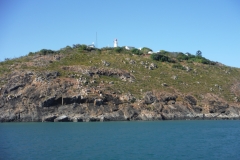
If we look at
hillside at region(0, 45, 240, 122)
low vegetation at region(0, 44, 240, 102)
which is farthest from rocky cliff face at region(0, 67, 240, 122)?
low vegetation at region(0, 44, 240, 102)

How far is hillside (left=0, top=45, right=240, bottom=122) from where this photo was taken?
80.9 m

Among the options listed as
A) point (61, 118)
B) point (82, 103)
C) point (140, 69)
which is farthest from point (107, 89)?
point (140, 69)

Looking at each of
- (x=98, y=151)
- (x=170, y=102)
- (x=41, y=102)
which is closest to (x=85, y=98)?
(x=41, y=102)

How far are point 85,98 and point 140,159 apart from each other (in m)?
50.3

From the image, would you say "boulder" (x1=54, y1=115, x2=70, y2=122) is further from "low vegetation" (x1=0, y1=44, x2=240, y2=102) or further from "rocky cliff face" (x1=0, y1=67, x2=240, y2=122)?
"low vegetation" (x1=0, y1=44, x2=240, y2=102)

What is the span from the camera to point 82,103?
8231 cm

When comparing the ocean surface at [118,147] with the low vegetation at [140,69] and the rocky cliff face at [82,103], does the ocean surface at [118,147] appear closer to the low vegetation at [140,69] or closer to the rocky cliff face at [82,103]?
the rocky cliff face at [82,103]

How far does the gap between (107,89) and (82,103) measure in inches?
370

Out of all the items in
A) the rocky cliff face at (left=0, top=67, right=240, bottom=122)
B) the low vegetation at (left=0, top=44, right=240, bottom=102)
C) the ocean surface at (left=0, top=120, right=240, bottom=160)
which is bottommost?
the ocean surface at (left=0, top=120, right=240, bottom=160)

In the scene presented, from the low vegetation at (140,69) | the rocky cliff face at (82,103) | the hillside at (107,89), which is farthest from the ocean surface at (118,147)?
the low vegetation at (140,69)

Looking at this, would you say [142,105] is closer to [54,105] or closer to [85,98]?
[85,98]

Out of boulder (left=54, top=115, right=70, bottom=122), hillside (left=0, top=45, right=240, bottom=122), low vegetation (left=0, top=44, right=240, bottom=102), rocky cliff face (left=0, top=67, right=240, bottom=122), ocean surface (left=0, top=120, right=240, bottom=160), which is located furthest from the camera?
low vegetation (left=0, top=44, right=240, bottom=102)

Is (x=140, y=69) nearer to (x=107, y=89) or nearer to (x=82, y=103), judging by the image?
(x=107, y=89)

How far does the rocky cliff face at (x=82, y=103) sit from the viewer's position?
262ft
